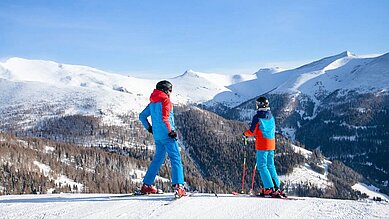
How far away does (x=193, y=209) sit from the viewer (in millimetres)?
8836

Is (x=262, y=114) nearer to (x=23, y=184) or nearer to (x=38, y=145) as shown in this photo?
(x=23, y=184)

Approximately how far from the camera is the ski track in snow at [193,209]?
832 cm

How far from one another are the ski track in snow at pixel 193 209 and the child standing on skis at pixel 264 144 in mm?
1918

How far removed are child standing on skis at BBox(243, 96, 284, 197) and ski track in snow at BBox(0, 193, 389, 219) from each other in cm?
192

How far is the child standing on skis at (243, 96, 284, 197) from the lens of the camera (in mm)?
11898

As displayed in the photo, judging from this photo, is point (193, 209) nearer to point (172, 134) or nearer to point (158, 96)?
point (172, 134)

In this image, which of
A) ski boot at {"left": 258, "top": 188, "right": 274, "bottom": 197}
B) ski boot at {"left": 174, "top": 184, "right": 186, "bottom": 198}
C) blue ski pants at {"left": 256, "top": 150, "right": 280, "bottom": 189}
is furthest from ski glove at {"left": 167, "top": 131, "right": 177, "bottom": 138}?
ski boot at {"left": 258, "top": 188, "right": 274, "bottom": 197}

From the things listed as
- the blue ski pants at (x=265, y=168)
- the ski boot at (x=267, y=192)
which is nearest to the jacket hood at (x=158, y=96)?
the blue ski pants at (x=265, y=168)

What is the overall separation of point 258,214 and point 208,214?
102cm

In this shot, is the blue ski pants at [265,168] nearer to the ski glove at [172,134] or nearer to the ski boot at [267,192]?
the ski boot at [267,192]

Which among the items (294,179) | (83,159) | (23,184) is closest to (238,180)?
(294,179)

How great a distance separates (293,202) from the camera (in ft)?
32.2

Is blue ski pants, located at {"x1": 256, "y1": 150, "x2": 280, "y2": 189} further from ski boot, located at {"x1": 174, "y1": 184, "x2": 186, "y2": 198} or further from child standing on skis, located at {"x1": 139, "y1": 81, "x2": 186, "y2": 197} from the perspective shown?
ski boot, located at {"x1": 174, "y1": 184, "x2": 186, "y2": 198}

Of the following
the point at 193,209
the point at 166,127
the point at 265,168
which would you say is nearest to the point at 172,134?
the point at 166,127
